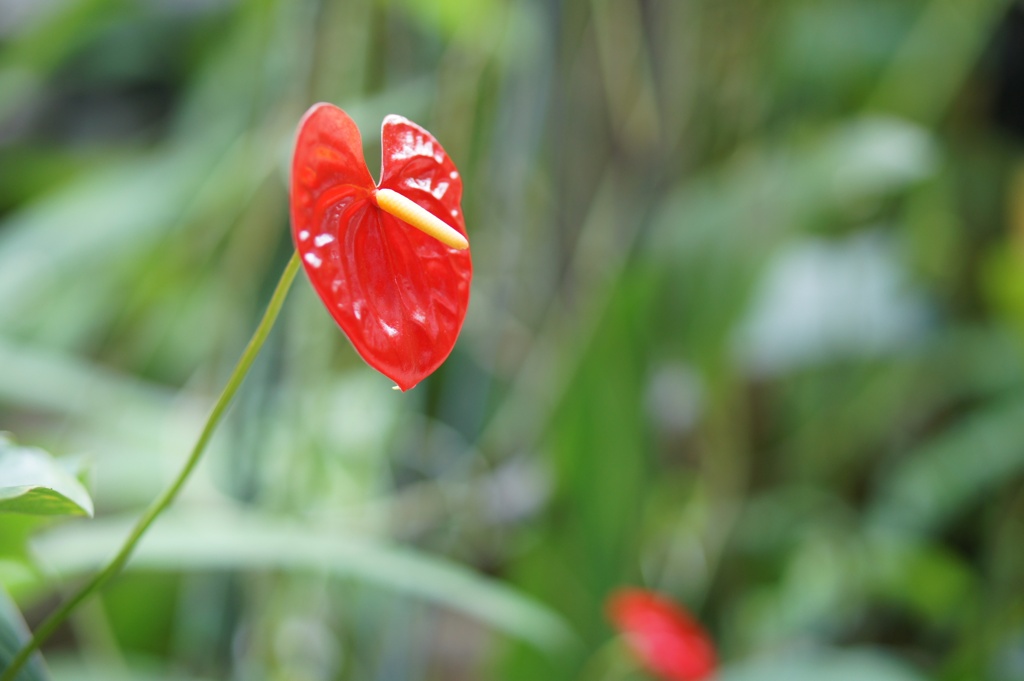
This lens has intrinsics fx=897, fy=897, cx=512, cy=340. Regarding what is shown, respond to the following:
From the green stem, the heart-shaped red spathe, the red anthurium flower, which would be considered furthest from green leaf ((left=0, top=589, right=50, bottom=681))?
the red anthurium flower

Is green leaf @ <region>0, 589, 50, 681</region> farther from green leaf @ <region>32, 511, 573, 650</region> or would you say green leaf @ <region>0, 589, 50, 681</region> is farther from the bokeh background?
green leaf @ <region>32, 511, 573, 650</region>

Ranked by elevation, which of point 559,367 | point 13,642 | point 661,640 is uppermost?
point 559,367

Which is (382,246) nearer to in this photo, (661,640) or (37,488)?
(37,488)

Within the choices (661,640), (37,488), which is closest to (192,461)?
(37,488)

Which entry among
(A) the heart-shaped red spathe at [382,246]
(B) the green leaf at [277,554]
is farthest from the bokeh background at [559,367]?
(A) the heart-shaped red spathe at [382,246]

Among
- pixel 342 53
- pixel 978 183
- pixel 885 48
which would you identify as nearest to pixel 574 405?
pixel 342 53

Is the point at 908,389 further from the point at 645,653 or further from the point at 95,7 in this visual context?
the point at 95,7
